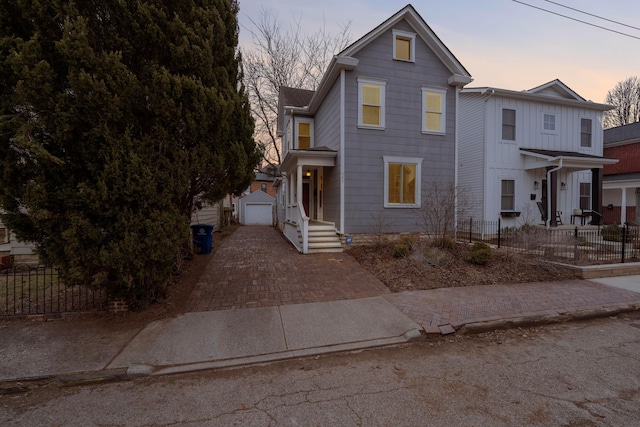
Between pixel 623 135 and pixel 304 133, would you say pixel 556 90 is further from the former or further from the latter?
pixel 304 133

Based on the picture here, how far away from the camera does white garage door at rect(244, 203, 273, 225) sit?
26.1 meters

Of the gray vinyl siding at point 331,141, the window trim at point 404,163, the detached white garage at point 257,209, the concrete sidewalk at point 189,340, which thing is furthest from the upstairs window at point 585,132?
the detached white garage at point 257,209

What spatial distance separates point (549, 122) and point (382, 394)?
15799mm

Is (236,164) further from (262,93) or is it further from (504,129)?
(262,93)

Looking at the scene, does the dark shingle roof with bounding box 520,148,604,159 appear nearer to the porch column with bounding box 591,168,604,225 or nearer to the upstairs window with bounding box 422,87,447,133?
the porch column with bounding box 591,168,604,225

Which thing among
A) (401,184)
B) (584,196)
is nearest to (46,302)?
(401,184)

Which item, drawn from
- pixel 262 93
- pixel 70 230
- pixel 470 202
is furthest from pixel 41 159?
pixel 262 93

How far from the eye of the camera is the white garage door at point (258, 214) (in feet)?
85.8

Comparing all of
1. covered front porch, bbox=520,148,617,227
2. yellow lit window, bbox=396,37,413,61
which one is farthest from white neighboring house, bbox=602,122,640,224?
yellow lit window, bbox=396,37,413,61

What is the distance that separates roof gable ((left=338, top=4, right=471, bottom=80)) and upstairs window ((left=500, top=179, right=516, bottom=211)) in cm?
506

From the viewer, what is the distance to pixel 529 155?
12750 mm

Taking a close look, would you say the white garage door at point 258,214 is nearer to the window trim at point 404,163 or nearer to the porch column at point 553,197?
the window trim at point 404,163

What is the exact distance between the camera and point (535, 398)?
2.80 meters

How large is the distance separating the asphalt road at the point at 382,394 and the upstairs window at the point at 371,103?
805 cm
